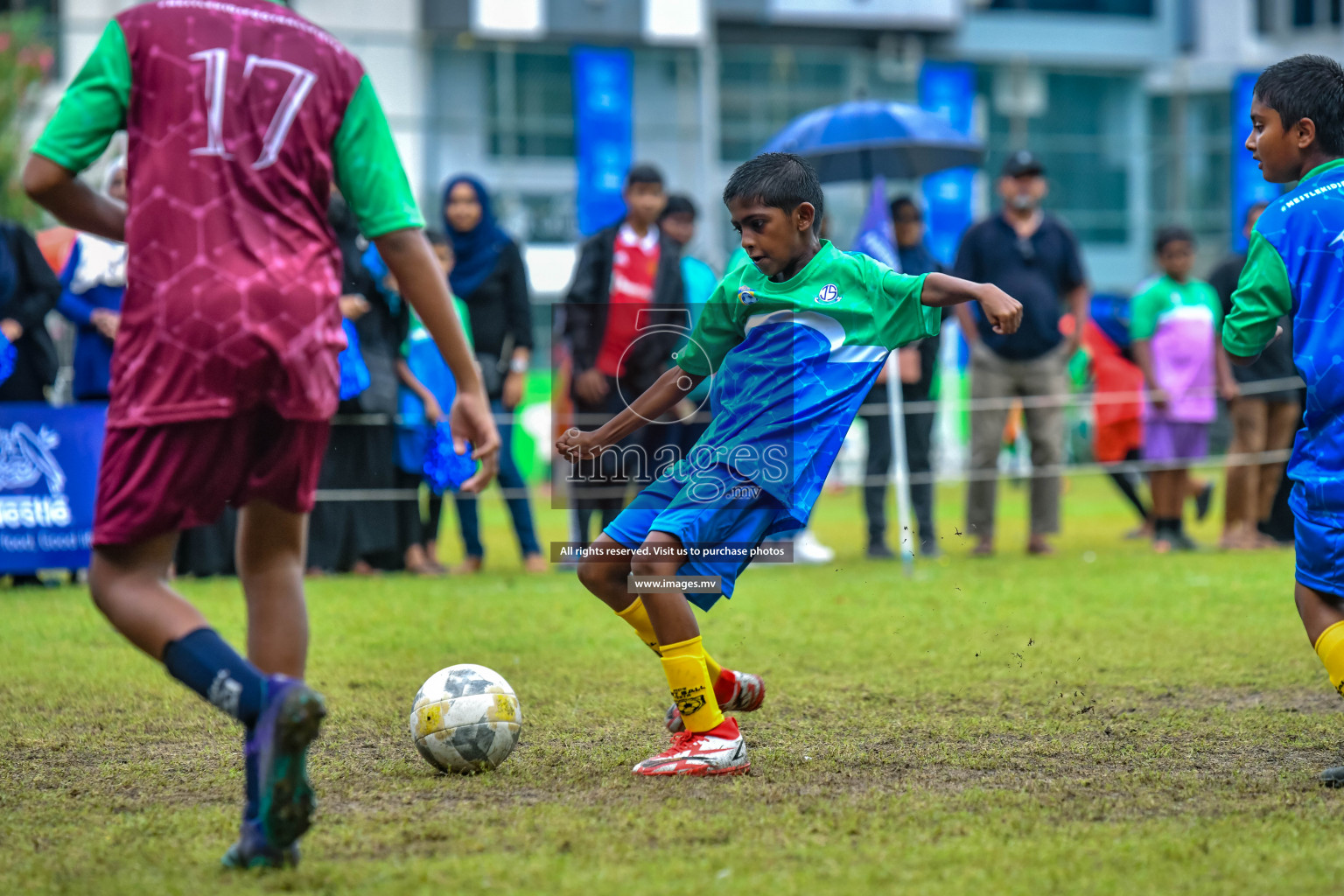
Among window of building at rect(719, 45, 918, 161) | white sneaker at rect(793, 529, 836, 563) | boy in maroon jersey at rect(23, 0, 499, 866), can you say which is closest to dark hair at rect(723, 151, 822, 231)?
boy in maroon jersey at rect(23, 0, 499, 866)

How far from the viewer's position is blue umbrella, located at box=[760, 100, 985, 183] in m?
10.1

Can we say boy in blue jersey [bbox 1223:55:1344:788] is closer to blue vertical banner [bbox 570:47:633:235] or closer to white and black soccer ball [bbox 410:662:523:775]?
white and black soccer ball [bbox 410:662:523:775]

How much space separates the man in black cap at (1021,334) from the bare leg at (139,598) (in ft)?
25.0

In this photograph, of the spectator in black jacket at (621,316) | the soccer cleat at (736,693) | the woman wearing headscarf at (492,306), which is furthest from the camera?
the woman wearing headscarf at (492,306)

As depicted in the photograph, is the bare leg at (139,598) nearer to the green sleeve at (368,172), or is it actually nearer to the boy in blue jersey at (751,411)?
the green sleeve at (368,172)

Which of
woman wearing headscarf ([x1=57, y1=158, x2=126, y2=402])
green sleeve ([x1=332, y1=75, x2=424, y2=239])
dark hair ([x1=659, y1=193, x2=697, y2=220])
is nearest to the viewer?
green sleeve ([x1=332, y1=75, x2=424, y2=239])

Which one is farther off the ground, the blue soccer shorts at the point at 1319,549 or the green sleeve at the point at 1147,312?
the green sleeve at the point at 1147,312

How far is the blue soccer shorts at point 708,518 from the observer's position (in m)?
4.21

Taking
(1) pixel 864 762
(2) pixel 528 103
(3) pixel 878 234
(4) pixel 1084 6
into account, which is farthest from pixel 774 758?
(4) pixel 1084 6

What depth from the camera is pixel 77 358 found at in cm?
928

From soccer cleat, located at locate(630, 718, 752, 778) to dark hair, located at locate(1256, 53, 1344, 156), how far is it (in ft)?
7.45

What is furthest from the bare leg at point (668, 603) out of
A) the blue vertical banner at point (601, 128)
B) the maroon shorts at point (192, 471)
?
the blue vertical banner at point (601, 128)

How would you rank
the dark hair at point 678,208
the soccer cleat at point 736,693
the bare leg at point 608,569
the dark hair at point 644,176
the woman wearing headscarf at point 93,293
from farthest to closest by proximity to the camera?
the dark hair at point 678,208 < the dark hair at point 644,176 < the woman wearing headscarf at point 93,293 < the soccer cleat at point 736,693 < the bare leg at point 608,569

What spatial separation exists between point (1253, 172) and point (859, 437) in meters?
10.5
